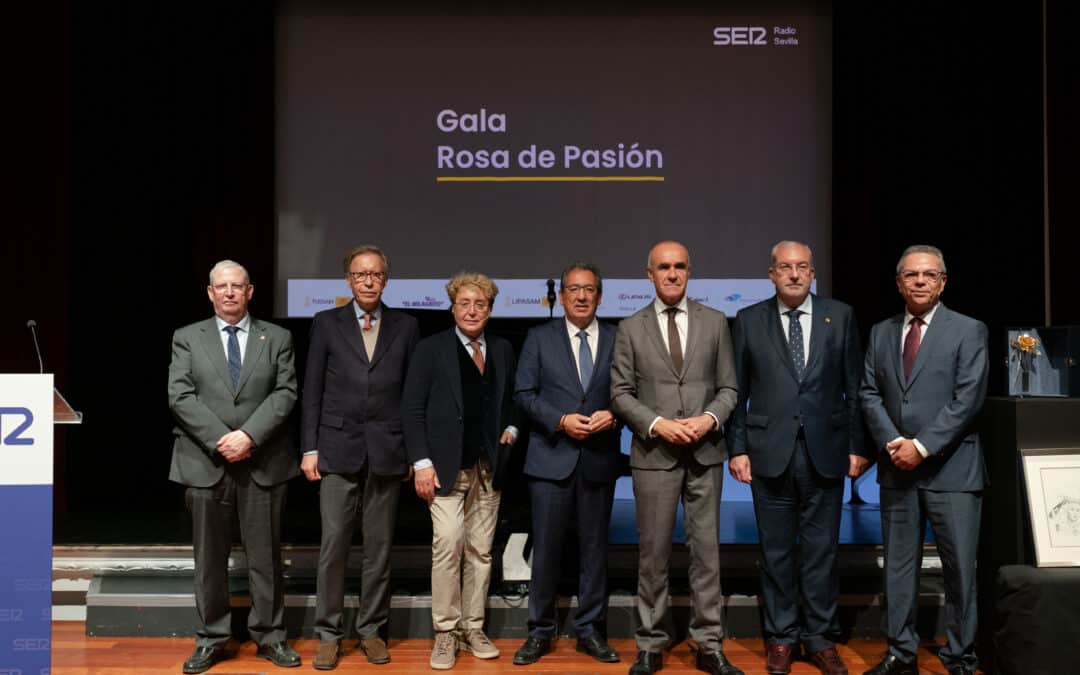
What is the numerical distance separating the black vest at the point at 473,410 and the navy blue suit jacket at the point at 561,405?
0.15m

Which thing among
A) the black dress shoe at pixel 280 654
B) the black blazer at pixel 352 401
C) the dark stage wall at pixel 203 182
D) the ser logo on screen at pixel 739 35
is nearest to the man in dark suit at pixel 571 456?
the black blazer at pixel 352 401

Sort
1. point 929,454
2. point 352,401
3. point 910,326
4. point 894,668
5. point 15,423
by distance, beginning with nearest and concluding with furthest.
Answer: point 15,423
point 929,454
point 894,668
point 910,326
point 352,401

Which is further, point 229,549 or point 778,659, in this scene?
point 229,549

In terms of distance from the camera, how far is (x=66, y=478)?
5719 millimetres

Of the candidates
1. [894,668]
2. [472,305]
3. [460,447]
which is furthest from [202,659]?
[894,668]

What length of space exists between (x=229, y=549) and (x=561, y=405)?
1.56 meters

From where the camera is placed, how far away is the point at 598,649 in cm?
379

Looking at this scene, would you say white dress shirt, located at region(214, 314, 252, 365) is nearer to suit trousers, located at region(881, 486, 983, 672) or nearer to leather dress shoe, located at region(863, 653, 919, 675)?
suit trousers, located at region(881, 486, 983, 672)

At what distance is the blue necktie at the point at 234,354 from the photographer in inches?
150

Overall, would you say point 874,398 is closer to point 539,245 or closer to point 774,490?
point 774,490

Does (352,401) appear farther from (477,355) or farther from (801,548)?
(801,548)

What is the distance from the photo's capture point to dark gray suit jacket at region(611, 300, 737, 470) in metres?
3.62

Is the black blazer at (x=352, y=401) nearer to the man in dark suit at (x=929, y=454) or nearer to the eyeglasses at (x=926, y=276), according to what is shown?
the man in dark suit at (x=929, y=454)

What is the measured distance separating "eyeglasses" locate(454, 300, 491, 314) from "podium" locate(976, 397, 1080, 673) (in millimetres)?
2189
